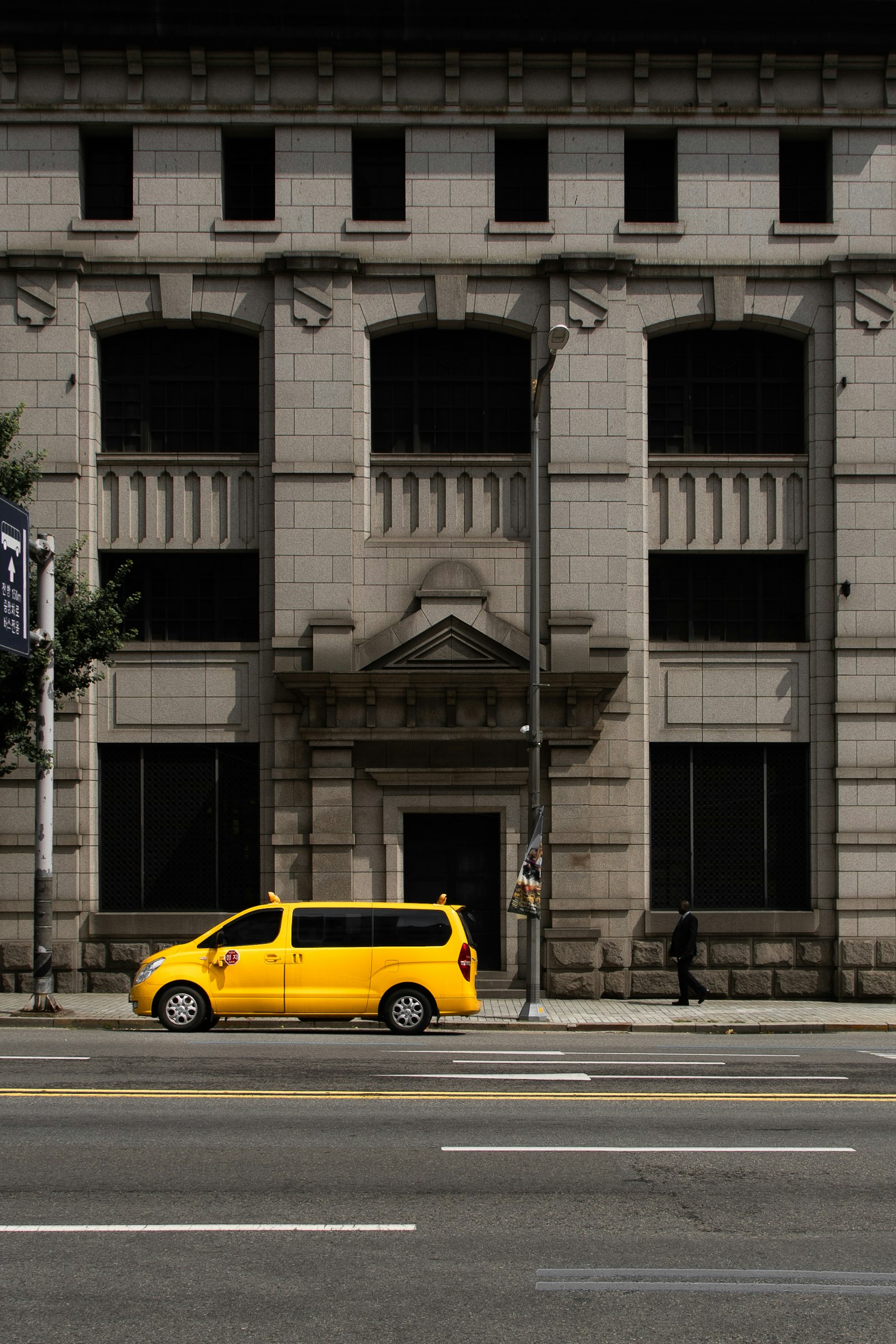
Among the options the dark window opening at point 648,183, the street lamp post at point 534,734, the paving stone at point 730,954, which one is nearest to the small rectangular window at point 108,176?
the street lamp post at point 534,734

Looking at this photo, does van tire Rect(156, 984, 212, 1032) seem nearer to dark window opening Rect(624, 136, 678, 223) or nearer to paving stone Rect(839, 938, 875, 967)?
paving stone Rect(839, 938, 875, 967)

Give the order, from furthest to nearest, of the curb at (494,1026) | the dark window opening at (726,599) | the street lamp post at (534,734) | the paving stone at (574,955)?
the dark window opening at (726,599) < the paving stone at (574,955) < the street lamp post at (534,734) < the curb at (494,1026)

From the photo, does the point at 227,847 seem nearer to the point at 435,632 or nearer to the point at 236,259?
the point at 435,632

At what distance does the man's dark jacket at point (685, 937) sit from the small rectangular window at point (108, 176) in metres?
15.7

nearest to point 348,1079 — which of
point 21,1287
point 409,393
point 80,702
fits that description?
point 21,1287

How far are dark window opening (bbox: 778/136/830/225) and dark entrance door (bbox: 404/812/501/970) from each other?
1218 centimetres

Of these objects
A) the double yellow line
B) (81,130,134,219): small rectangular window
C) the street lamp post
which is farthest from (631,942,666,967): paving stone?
(81,130,134,219): small rectangular window

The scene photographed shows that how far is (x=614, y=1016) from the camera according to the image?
65.8 feet

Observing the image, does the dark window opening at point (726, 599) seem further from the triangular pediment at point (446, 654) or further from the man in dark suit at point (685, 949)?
the man in dark suit at point (685, 949)

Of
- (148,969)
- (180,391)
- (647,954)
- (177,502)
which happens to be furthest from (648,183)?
(148,969)

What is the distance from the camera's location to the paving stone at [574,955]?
22.1 meters

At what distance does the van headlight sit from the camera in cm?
1773

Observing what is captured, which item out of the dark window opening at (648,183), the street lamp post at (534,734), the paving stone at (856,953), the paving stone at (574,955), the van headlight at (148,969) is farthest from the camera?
the dark window opening at (648,183)

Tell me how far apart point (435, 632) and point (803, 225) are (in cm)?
978
